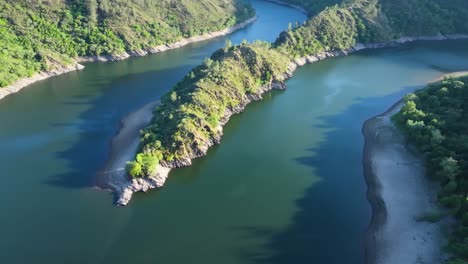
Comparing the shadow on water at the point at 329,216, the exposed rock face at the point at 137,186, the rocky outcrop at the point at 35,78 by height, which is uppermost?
the rocky outcrop at the point at 35,78

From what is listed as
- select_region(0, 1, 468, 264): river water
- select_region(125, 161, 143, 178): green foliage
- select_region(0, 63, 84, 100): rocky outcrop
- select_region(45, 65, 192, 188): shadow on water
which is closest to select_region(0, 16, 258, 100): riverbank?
select_region(0, 63, 84, 100): rocky outcrop

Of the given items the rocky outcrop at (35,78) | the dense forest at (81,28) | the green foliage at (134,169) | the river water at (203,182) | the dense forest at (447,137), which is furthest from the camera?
the dense forest at (81,28)

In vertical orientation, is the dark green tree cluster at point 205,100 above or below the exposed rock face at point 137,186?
above

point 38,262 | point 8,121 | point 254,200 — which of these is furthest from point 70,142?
point 254,200

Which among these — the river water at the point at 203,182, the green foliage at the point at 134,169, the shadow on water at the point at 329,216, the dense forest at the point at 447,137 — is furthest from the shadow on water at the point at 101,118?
the dense forest at the point at 447,137

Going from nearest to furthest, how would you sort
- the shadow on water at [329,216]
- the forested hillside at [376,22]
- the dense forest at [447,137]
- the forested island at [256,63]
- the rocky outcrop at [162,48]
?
the shadow on water at [329,216]
the dense forest at [447,137]
the forested island at [256,63]
the rocky outcrop at [162,48]
the forested hillside at [376,22]

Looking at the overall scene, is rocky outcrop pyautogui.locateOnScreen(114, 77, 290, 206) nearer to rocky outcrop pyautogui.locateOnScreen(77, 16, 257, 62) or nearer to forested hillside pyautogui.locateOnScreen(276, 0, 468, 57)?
rocky outcrop pyautogui.locateOnScreen(77, 16, 257, 62)

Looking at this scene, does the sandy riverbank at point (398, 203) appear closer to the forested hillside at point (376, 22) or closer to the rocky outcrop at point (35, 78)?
the forested hillside at point (376, 22)

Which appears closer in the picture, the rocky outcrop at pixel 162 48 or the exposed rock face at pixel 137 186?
the exposed rock face at pixel 137 186

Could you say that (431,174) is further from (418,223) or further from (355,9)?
(355,9)
